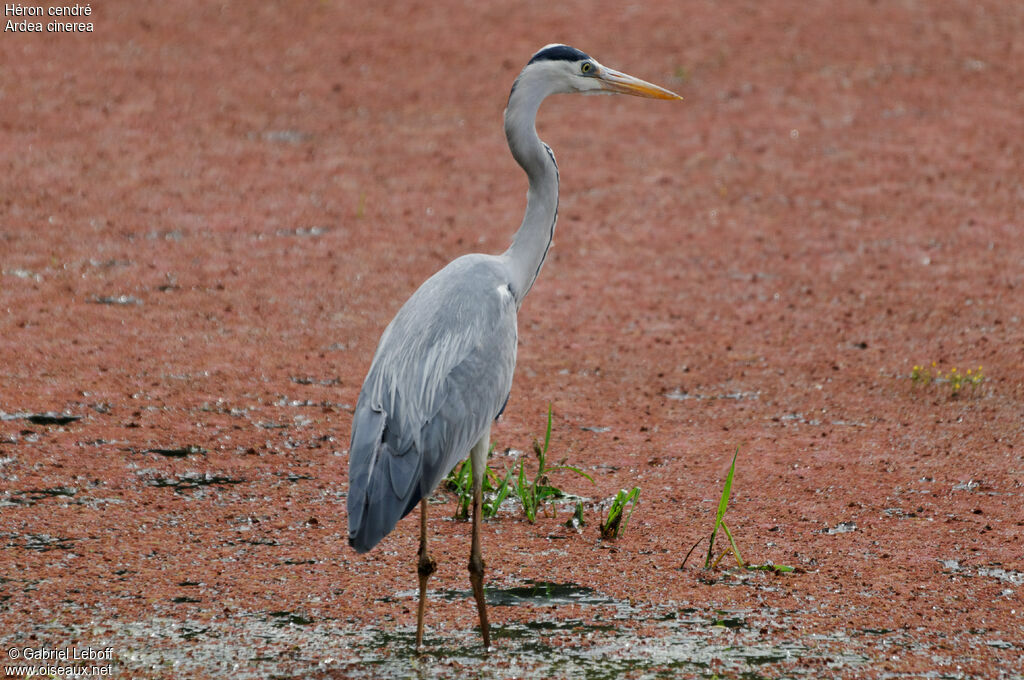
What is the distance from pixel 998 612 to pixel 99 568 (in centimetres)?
377

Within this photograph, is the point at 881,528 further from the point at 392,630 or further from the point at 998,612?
the point at 392,630

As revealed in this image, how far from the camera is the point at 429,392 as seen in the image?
16.2ft

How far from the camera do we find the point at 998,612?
4980mm

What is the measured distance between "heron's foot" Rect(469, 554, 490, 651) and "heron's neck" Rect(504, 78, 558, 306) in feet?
4.25

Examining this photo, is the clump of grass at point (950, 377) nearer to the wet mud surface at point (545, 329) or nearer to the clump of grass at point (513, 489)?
the wet mud surface at point (545, 329)

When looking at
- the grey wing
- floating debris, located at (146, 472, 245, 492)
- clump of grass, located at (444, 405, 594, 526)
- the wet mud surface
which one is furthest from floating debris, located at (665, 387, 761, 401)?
floating debris, located at (146, 472, 245, 492)

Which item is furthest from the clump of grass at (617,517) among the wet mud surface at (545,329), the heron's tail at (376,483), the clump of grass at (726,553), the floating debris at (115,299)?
the floating debris at (115,299)

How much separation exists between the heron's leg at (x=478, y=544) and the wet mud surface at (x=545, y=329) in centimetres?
16

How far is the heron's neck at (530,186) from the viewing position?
5.48 meters

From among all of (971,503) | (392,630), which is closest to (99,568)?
(392,630)

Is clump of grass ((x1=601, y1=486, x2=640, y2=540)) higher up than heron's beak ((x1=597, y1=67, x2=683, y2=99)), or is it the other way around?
heron's beak ((x1=597, y1=67, x2=683, y2=99))

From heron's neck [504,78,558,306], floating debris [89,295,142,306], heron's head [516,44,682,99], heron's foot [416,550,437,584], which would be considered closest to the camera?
heron's foot [416,550,437,584]

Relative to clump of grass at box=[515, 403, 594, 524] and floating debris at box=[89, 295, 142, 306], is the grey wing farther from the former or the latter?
floating debris at box=[89, 295, 142, 306]

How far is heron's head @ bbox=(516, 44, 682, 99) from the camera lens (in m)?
5.65
